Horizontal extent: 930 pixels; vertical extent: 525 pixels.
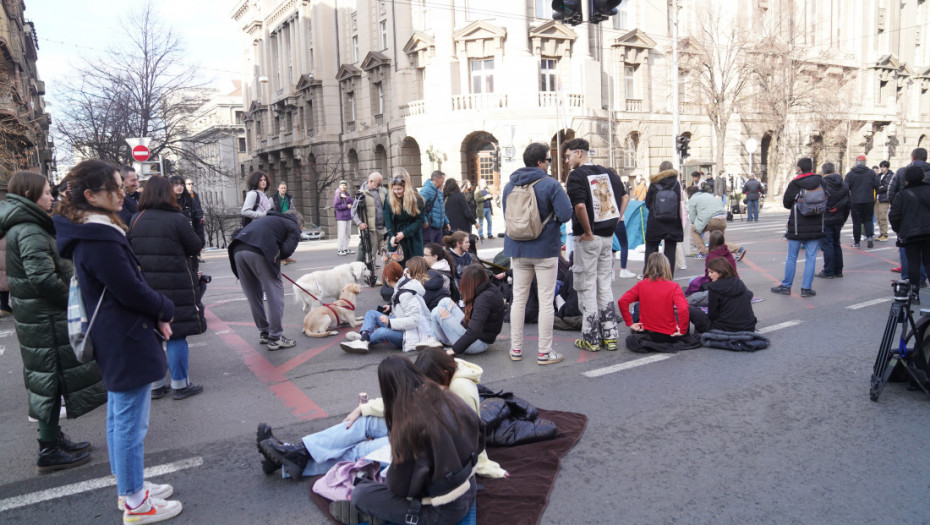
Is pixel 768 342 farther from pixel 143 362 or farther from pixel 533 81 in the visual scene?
pixel 533 81

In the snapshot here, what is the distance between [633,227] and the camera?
13086 millimetres

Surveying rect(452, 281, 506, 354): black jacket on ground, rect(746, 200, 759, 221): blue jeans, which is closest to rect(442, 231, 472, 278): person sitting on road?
rect(452, 281, 506, 354): black jacket on ground

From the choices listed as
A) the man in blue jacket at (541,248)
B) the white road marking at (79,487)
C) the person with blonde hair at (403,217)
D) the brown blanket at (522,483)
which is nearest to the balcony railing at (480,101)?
the person with blonde hair at (403,217)

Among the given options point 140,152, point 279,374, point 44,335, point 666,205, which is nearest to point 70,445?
point 44,335

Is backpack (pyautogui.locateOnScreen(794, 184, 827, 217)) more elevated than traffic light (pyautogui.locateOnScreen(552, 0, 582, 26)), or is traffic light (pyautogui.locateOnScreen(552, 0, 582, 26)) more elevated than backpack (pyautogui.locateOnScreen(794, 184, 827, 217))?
traffic light (pyautogui.locateOnScreen(552, 0, 582, 26))

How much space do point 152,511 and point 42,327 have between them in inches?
64.2

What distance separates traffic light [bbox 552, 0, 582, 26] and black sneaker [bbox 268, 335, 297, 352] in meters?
6.69

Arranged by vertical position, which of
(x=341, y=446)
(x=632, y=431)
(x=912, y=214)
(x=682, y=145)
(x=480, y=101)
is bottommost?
(x=632, y=431)

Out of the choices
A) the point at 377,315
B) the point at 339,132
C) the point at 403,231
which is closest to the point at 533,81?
the point at 339,132

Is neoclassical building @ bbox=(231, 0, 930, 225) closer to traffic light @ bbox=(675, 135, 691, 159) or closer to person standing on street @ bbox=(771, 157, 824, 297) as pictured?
traffic light @ bbox=(675, 135, 691, 159)

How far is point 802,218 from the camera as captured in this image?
9.79 metres

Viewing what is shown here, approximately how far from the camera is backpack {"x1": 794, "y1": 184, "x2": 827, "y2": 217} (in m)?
9.63

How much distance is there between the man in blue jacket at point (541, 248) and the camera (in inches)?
252

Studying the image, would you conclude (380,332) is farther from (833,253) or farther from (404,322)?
(833,253)
